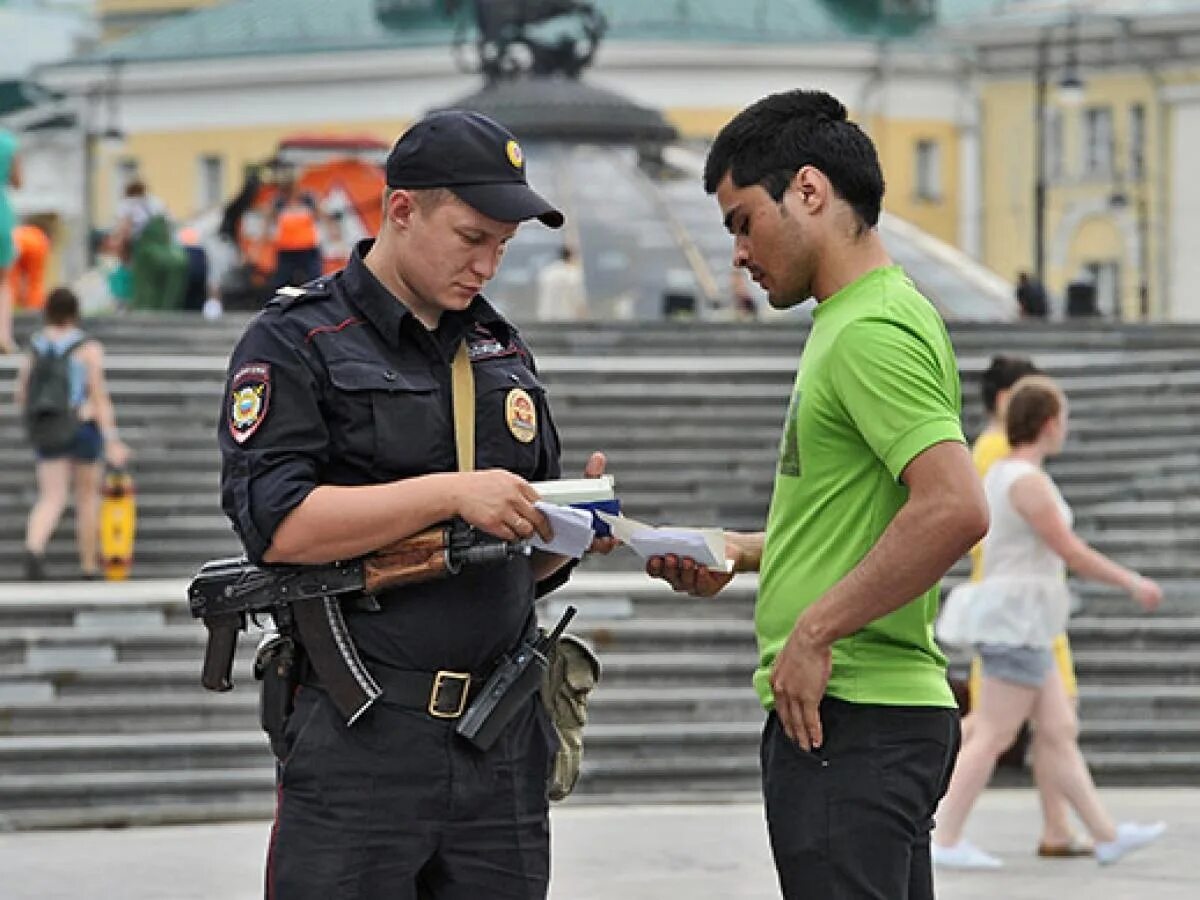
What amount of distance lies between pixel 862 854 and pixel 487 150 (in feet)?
4.02

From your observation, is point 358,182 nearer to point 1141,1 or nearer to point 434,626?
point 434,626

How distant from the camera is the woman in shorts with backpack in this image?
1708cm

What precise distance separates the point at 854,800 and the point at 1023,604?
15.5 feet

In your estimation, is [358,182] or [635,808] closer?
[635,808]

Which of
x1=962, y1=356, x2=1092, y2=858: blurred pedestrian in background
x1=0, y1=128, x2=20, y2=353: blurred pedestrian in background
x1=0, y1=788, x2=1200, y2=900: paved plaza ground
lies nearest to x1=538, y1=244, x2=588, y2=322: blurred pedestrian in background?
x1=0, y1=128, x2=20, y2=353: blurred pedestrian in background

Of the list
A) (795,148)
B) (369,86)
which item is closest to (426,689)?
(795,148)

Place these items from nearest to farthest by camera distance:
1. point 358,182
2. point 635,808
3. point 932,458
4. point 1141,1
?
point 932,458 < point 635,808 < point 358,182 < point 1141,1

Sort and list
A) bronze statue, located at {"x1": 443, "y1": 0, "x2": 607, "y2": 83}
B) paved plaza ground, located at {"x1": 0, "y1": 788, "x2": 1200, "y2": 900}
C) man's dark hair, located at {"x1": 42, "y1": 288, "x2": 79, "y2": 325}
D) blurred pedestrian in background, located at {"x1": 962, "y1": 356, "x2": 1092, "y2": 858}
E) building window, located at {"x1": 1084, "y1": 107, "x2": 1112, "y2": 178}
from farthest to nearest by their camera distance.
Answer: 1. building window, located at {"x1": 1084, "y1": 107, "x2": 1112, "y2": 178}
2. bronze statue, located at {"x1": 443, "y1": 0, "x2": 607, "y2": 83}
3. man's dark hair, located at {"x1": 42, "y1": 288, "x2": 79, "y2": 325}
4. blurred pedestrian in background, located at {"x1": 962, "y1": 356, "x2": 1092, "y2": 858}
5. paved plaza ground, located at {"x1": 0, "y1": 788, "x2": 1200, "y2": 900}

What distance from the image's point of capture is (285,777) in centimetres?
565

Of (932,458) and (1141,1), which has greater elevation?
(932,458)

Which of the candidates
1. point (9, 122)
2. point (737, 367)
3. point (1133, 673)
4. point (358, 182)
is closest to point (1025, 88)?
point (9, 122)

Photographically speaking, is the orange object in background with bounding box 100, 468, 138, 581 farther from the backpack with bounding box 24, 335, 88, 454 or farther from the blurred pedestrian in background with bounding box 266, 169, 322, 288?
the blurred pedestrian in background with bounding box 266, 169, 322, 288

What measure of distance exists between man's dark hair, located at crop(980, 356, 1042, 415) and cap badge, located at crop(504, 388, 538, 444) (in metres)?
5.49

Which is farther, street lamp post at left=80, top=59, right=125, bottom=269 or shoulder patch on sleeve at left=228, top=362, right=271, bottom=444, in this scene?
street lamp post at left=80, top=59, right=125, bottom=269
